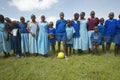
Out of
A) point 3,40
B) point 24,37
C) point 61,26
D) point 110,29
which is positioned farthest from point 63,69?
point 3,40

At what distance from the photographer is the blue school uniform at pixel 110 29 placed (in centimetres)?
1047

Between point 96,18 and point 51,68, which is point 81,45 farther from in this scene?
point 51,68

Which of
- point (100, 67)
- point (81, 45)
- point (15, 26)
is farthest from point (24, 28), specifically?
point (100, 67)

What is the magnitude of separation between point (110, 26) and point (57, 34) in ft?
9.61

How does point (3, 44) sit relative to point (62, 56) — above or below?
above

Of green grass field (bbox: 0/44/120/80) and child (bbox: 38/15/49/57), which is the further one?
child (bbox: 38/15/49/57)

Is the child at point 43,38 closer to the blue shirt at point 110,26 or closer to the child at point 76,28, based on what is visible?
the child at point 76,28

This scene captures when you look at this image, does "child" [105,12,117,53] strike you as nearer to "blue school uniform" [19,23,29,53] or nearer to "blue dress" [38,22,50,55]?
"blue dress" [38,22,50,55]

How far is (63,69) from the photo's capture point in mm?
7934

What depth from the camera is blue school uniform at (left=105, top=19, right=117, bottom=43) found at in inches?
412

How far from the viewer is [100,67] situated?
320 inches

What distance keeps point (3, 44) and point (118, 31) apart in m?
6.33

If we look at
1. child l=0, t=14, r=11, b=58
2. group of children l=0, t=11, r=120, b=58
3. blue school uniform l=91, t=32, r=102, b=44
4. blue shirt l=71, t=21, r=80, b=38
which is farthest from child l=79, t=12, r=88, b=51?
child l=0, t=14, r=11, b=58

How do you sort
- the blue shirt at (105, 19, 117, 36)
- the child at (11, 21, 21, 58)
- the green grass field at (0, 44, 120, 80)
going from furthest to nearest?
the child at (11, 21, 21, 58) < the blue shirt at (105, 19, 117, 36) < the green grass field at (0, 44, 120, 80)
